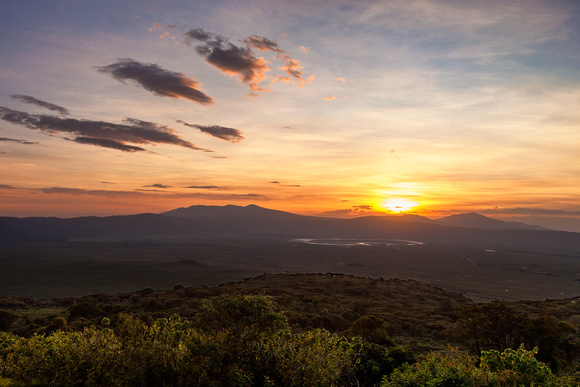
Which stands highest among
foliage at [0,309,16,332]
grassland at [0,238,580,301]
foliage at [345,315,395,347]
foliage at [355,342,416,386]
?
foliage at [355,342,416,386]

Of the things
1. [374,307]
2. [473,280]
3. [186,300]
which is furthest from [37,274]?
[473,280]

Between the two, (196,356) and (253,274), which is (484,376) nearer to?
(196,356)

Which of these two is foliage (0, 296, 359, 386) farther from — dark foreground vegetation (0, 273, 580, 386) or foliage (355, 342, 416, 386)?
foliage (355, 342, 416, 386)

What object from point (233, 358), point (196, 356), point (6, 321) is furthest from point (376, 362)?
point (6, 321)

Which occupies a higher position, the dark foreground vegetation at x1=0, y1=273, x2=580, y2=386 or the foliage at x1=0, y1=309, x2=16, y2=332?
the dark foreground vegetation at x1=0, y1=273, x2=580, y2=386

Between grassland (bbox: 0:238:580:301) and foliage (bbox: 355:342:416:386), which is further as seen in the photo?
grassland (bbox: 0:238:580:301)

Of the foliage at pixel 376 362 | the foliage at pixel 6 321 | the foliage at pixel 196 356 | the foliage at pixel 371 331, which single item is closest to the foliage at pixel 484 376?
the foliage at pixel 196 356

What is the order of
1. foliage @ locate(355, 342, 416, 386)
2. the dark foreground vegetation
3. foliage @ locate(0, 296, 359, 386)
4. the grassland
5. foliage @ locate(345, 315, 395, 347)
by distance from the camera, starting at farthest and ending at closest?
the grassland
foliage @ locate(345, 315, 395, 347)
foliage @ locate(355, 342, 416, 386)
foliage @ locate(0, 296, 359, 386)
the dark foreground vegetation

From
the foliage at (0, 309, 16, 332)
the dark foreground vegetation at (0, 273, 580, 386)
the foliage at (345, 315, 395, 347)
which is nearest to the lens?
the dark foreground vegetation at (0, 273, 580, 386)

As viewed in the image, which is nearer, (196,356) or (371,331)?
(196,356)

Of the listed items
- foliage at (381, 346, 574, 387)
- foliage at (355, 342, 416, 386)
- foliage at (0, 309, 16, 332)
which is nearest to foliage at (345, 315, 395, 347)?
foliage at (355, 342, 416, 386)

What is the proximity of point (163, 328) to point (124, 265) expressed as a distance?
3839 inches

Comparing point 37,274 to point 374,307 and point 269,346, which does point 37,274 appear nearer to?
point 374,307

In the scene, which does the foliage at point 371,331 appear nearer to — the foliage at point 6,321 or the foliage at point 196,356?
the foliage at point 196,356
